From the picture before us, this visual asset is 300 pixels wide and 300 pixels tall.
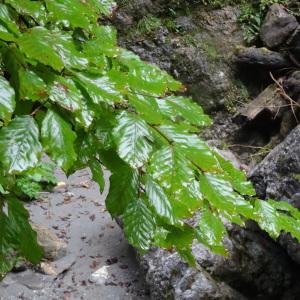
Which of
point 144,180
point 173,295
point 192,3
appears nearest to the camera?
point 144,180

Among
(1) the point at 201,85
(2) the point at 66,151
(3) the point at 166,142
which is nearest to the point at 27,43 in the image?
(2) the point at 66,151

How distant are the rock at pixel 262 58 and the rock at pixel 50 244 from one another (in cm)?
474

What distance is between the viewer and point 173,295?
3.72 metres

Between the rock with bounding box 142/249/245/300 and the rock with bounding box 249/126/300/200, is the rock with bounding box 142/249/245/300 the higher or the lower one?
the lower one

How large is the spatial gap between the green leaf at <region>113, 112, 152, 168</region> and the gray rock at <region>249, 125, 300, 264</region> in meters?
3.27

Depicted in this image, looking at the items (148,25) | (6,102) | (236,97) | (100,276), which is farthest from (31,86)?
(148,25)

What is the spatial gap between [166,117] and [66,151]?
271 mm

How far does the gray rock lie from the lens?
3.87 metres

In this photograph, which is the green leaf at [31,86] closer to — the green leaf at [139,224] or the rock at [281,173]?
the green leaf at [139,224]

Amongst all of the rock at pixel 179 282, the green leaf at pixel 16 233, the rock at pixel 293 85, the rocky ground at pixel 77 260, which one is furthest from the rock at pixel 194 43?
the green leaf at pixel 16 233

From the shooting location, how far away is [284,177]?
13.4ft

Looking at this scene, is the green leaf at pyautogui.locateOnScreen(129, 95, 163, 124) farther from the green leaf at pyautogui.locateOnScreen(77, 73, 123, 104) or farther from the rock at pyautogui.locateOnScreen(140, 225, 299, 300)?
the rock at pyautogui.locateOnScreen(140, 225, 299, 300)

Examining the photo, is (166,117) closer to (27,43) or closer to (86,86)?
(86,86)

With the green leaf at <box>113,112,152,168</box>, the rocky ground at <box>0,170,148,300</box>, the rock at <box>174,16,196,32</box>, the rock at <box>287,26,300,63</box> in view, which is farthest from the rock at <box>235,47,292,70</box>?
the green leaf at <box>113,112,152,168</box>
